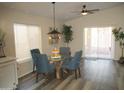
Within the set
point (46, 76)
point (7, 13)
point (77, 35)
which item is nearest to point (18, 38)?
point (7, 13)

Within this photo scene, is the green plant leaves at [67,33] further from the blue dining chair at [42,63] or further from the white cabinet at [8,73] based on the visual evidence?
the white cabinet at [8,73]

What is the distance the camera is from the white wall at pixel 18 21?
394 cm

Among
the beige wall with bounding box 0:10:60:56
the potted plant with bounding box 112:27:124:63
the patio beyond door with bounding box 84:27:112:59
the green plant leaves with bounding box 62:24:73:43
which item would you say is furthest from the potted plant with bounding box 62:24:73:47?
the potted plant with bounding box 112:27:124:63

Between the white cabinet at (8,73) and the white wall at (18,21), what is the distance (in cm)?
97

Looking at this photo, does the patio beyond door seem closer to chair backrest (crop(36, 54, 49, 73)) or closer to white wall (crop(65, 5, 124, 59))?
white wall (crop(65, 5, 124, 59))

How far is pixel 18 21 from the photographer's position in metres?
4.53

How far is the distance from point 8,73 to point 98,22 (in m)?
6.35

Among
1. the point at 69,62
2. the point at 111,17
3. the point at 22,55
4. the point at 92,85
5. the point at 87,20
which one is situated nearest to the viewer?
the point at 92,85

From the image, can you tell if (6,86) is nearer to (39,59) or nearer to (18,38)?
(39,59)

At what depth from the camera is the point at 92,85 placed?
12.2ft

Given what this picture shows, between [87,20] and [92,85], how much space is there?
5.26 m

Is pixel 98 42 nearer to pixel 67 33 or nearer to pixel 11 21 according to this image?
pixel 67 33

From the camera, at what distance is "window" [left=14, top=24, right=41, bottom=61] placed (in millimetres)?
4797

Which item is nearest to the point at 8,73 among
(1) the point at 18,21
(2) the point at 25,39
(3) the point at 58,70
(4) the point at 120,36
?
(3) the point at 58,70
